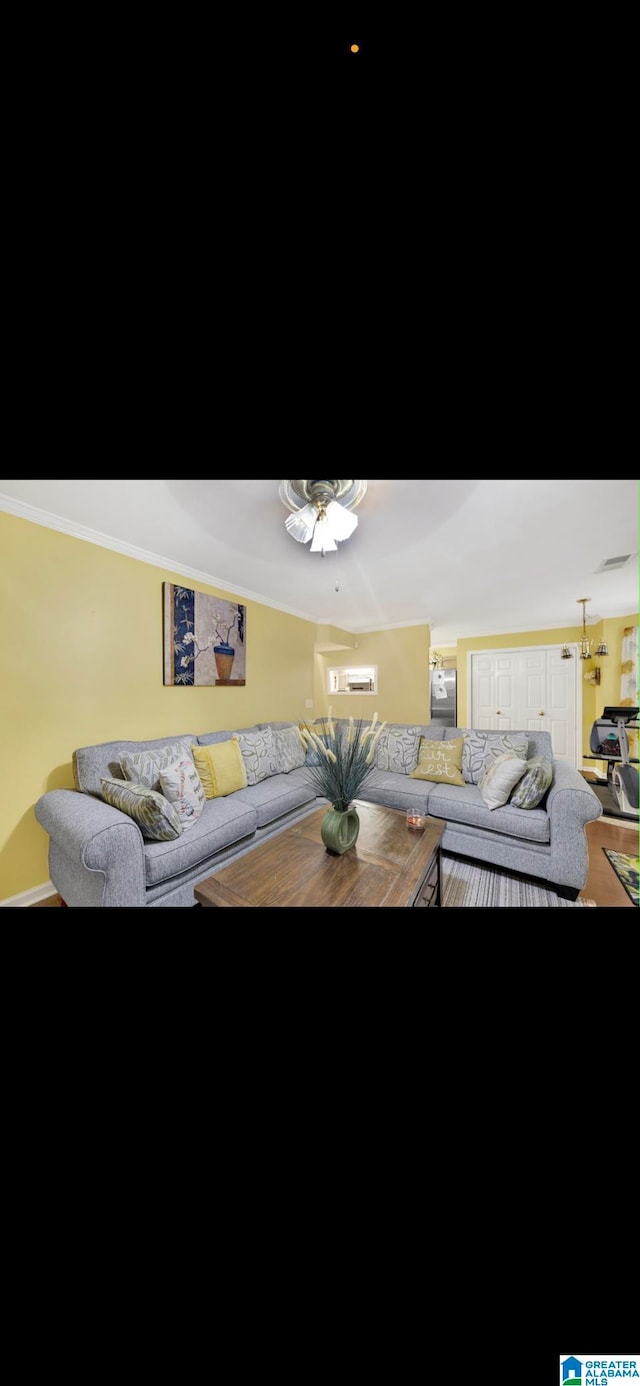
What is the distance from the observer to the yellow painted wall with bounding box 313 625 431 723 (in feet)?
13.0

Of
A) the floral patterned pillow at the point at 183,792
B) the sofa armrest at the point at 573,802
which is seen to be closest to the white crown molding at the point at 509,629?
the sofa armrest at the point at 573,802

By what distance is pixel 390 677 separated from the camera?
412cm

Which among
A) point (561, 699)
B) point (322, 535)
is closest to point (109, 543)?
point (322, 535)

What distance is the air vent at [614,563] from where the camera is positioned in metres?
2.29

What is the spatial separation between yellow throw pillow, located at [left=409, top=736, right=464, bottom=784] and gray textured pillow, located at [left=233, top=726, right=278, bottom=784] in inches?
43.9

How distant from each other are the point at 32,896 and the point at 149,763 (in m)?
0.85

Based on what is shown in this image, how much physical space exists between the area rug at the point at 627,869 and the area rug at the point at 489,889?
31cm

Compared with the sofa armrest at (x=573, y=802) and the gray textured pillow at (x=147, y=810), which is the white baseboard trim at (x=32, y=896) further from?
the sofa armrest at (x=573, y=802)

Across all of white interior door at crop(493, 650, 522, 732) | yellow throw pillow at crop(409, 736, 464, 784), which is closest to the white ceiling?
white interior door at crop(493, 650, 522, 732)

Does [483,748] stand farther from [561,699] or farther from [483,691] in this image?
[483,691]
